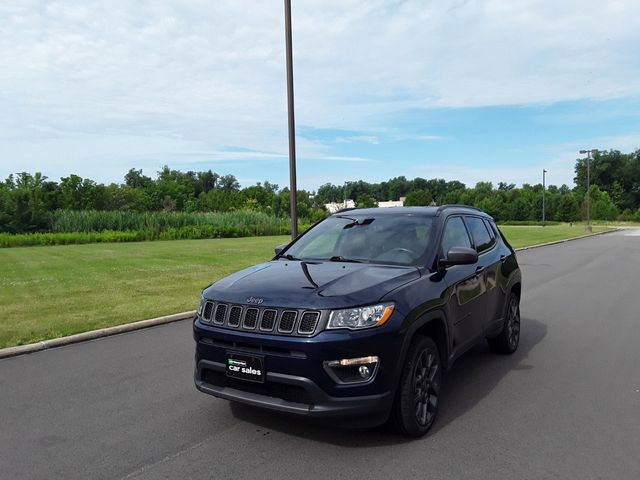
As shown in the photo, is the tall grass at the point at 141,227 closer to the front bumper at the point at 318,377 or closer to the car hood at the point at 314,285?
the car hood at the point at 314,285

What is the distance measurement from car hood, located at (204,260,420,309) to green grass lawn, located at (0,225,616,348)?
168 inches

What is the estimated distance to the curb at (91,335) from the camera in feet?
21.0

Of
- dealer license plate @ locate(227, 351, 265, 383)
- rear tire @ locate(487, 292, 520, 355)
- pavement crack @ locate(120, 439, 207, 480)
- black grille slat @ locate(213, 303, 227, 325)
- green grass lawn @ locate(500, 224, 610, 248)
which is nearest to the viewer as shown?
pavement crack @ locate(120, 439, 207, 480)

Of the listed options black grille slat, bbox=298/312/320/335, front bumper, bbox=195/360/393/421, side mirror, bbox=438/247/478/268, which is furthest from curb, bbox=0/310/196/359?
side mirror, bbox=438/247/478/268

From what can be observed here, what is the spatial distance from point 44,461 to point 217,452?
118 cm

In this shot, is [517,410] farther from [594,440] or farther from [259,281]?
[259,281]

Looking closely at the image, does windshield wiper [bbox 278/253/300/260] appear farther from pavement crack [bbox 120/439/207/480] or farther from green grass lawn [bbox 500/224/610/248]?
green grass lawn [bbox 500/224/610/248]

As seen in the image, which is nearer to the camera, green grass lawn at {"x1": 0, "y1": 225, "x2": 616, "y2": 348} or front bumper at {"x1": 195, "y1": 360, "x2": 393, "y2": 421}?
front bumper at {"x1": 195, "y1": 360, "x2": 393, "y2": 421}

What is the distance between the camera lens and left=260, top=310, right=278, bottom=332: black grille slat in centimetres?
354

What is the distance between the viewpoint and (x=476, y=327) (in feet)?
16.7

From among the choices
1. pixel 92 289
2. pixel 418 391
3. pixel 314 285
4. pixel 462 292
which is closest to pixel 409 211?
pixel 462 292

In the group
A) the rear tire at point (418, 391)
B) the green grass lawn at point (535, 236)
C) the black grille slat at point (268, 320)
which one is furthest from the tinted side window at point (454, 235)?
the green grass lawn at point (535, 236)

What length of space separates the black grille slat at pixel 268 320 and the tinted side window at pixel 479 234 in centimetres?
284

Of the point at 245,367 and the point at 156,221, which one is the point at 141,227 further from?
the point at 245,367
